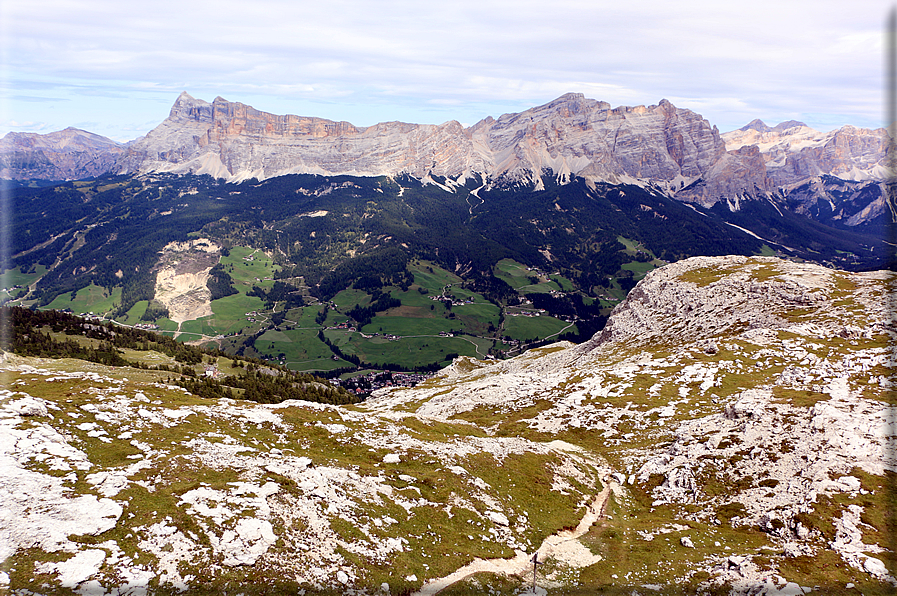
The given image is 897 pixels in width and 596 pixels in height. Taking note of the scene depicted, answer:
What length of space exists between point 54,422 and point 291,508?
985 inches

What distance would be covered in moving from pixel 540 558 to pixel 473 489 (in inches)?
367

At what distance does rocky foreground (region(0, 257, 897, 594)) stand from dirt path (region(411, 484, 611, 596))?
0.70 feet

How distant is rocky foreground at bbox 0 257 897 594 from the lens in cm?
2880

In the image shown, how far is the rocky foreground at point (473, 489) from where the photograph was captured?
94.5 ft

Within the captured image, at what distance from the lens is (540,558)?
3631cm

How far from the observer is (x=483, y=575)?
3284cm

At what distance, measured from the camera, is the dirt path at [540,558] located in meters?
31.6

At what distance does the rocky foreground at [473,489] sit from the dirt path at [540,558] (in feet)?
0.70

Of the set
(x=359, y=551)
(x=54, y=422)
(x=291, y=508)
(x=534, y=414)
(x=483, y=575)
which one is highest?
(x=54, y=422)

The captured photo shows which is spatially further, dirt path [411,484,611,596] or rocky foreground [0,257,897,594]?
dirt path [411,484,611,596]

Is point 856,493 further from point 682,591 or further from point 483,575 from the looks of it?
point 483,575

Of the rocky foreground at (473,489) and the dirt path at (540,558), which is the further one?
the dirt path at (540,558)

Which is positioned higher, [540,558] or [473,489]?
[473,489]

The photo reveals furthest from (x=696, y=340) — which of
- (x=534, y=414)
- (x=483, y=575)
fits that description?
(x=483, y=575)
